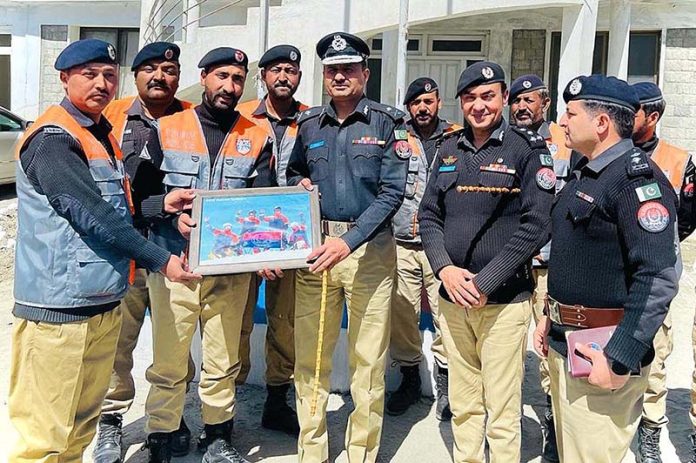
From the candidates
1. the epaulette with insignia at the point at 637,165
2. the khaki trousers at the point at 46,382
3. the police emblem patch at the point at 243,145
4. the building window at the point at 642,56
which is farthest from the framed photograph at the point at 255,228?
the building window at the point at 642,56

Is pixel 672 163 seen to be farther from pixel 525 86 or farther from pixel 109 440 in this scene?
pixel 109 440

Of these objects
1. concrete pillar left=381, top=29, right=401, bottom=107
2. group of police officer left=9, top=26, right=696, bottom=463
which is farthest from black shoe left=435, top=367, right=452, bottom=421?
concrete pillar left=381, top=29, right=401, bottom=107

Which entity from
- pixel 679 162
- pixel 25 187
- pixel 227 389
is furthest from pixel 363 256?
pixel 679 162

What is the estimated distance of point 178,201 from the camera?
129 inches

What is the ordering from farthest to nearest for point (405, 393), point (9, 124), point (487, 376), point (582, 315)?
point (9, 124) < point (405, 393) < point (487, 376) < point (582, 315)

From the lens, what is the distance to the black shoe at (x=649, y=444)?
361cm

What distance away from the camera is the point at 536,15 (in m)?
10.7

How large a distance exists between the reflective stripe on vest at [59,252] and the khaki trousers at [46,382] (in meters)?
0.12

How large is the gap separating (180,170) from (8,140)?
9029mm

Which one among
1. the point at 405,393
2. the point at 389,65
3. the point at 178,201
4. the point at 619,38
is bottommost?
the point at 405,393

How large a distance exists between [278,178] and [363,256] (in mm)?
740

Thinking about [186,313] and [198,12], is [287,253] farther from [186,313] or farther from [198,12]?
[198,12]

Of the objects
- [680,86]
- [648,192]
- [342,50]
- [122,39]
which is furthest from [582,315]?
[122,39]

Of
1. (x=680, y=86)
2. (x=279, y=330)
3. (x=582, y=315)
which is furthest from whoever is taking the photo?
(x=680, y=86)
